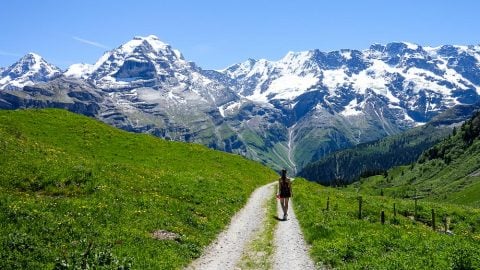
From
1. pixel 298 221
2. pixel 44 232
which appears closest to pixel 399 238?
pixel 298 221

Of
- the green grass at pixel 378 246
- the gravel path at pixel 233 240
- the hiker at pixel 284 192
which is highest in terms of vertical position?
the hiker at pixel 284 192

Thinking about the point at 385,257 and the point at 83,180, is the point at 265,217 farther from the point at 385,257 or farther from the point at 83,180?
the point at 385,257

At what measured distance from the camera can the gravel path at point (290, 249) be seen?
79.8 feet

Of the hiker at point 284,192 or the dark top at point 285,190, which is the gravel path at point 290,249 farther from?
the dark top at point 285,190

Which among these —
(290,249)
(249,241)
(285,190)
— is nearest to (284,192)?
(285,190)

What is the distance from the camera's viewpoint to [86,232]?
78.4ft

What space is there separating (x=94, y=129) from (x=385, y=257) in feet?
199

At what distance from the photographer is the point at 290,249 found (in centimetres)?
2770

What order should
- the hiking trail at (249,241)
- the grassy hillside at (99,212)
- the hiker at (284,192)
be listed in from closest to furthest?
the grassy hillside at (99,212)
the hiking trail at (249,241)
the hiker at (284,192)

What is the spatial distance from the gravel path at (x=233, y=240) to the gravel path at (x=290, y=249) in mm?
1959

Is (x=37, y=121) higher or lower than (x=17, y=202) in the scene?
higher

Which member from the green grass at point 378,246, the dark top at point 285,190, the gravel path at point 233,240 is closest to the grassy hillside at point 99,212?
the gravel path at point 233,240

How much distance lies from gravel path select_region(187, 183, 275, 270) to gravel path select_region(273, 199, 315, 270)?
1.96 meters

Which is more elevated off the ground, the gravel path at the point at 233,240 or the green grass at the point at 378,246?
the green grass at the point at 378,246
